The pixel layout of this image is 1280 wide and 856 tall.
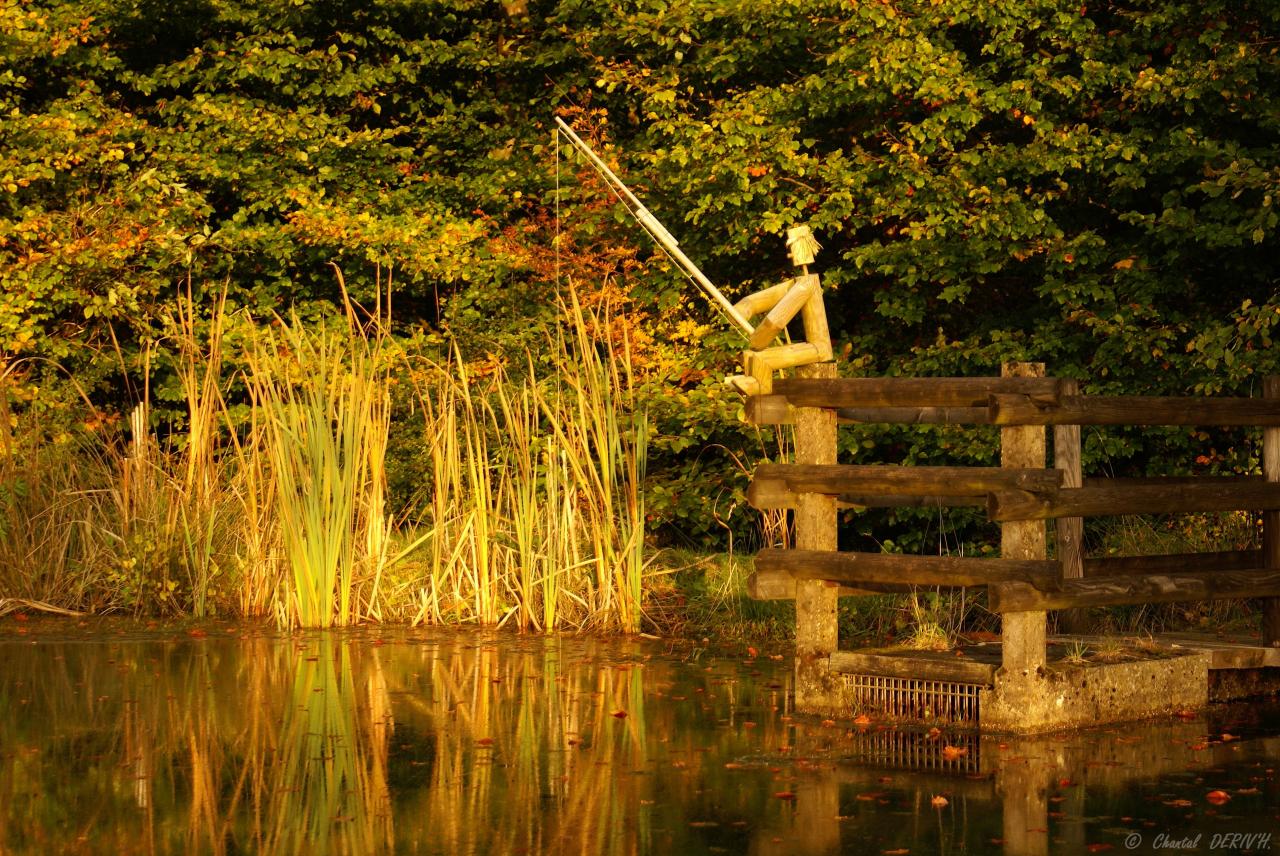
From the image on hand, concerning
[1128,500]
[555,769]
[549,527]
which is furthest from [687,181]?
[555,769]

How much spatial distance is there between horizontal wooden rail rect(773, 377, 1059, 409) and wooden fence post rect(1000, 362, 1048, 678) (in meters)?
0.09

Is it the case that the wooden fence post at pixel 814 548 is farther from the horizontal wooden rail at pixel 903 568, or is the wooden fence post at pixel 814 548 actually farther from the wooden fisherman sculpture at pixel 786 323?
the wooden fisherman sculpture at pixel 786 323

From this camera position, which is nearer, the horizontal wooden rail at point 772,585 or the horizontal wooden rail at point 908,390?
the horizontal wooden rail at point 908,390

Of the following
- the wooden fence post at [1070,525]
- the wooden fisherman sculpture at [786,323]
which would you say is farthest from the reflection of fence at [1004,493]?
the wooden fence post at [1070,525]

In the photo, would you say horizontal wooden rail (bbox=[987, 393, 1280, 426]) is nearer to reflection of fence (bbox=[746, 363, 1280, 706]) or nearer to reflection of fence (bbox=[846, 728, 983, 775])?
reflection of fence (bbox=[746, 363, 1280, 706])

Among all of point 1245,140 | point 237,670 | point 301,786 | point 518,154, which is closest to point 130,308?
point 518,154

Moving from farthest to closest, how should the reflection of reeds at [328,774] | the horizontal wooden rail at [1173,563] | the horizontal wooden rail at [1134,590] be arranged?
1. the horizontal wooden rail at [1173,563]
2. the horizontal wooden rail at [1134,590]
3. the reflection of reeds at [328,774]

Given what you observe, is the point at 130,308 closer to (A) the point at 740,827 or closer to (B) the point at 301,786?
(B) the point at 301,786

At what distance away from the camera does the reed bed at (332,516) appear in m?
10.8

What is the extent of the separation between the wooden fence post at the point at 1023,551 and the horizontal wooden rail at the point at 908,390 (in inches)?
3.6

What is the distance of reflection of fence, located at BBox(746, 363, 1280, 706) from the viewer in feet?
23.9

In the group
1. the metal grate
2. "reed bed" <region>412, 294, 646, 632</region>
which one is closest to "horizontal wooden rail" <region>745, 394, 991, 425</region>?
the metal grate

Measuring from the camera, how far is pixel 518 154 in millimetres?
19359

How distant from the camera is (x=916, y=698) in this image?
7.71 metres
